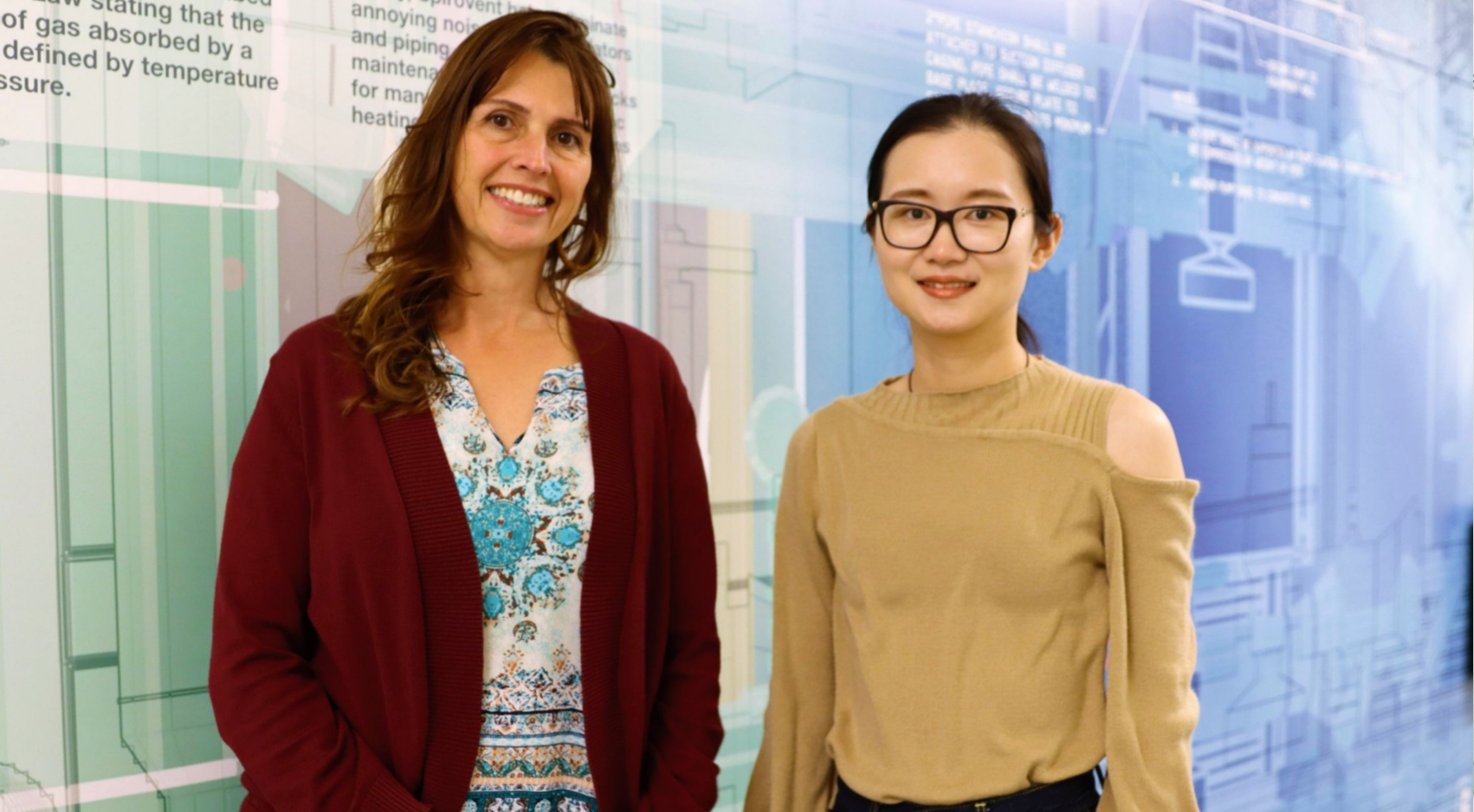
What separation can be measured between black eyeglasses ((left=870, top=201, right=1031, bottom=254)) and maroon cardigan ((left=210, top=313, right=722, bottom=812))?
1.56 ft

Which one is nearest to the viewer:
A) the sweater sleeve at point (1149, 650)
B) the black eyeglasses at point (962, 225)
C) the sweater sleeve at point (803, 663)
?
the sweater sleeve at point (1149, 650)

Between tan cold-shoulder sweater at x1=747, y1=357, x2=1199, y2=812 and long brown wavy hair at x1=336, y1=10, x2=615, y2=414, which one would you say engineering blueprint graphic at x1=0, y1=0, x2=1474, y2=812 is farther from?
tan cold-shoulder sweater at x1=747, y1=357, x2=1199, y2=812

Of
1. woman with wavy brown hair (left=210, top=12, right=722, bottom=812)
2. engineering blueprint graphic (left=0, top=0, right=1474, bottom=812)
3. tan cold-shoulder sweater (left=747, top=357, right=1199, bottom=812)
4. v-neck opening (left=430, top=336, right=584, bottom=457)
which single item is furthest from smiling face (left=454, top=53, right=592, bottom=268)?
tan cold-shoulder sweater (left=747, top=357, right=1199, bottom=812)

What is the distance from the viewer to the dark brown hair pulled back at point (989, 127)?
4.55ft

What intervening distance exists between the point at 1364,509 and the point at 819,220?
6.90 ft

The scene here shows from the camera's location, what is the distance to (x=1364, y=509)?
3.28 m

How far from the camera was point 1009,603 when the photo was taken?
132cm

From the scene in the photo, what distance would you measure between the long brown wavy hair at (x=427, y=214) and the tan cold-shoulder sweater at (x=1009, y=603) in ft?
1.87

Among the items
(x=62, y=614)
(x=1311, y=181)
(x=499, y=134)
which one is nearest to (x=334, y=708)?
(x=62, y=614)

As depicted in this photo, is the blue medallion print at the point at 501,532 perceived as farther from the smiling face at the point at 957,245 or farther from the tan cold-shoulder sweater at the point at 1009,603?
the smiling face at the point at 957,245

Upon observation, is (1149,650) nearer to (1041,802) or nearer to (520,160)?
(1041,802)

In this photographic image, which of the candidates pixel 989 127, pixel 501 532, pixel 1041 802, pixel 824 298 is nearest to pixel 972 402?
pixel 989 127

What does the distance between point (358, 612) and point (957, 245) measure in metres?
0.84

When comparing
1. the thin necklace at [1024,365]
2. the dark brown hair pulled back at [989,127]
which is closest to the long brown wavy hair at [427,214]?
the dark brown hair pulled back at [989,127]
